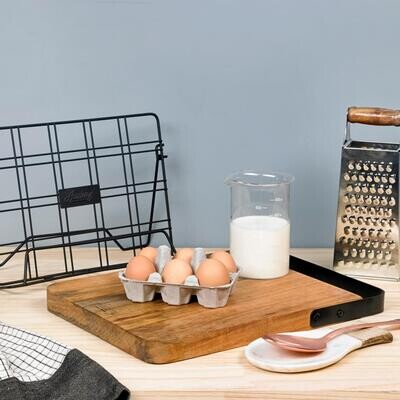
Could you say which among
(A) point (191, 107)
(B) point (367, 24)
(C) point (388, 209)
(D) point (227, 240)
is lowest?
(D) point (227, 240)

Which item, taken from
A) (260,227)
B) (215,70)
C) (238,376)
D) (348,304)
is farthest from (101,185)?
(238,376)

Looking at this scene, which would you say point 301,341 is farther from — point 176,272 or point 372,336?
point 176,272

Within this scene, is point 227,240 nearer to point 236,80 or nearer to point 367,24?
point 236,80

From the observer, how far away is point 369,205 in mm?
1748

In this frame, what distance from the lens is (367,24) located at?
1941 millimetres

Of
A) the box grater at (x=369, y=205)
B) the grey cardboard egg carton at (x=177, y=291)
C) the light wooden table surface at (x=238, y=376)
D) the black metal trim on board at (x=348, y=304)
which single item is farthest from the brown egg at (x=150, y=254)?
the box grater at (x=369, y=205)

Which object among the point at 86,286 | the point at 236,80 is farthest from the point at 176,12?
the point at 86,286

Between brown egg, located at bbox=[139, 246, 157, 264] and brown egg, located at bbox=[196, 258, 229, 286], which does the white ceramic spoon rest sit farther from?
brown egg, located at bbox=[139, 246, 157, 264]

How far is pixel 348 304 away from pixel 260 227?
24 centimetres

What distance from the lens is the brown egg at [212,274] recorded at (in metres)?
1.47

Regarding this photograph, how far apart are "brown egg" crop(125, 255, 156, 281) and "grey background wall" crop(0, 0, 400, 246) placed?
53 centimetres

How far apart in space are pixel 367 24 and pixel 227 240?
1.77 feet

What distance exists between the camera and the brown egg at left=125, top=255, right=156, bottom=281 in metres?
1.50

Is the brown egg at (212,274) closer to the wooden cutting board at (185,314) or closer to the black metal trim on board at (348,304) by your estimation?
the wooden cutting board at (185,314)
